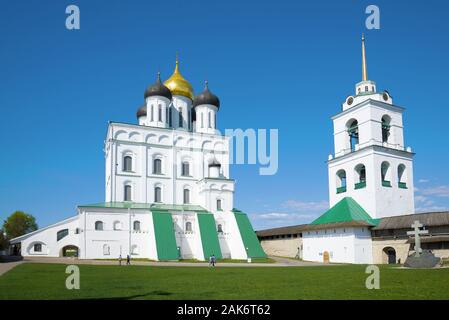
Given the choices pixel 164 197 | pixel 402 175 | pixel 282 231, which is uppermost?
pixel 402 175

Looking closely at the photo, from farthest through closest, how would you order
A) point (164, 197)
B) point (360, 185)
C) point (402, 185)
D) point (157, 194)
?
point (164, 197), point (157, 194), point (402, 185), point (360, 185)

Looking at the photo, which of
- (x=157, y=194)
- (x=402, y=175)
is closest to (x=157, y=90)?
(x=157, y=194)

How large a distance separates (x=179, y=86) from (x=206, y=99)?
13.0 ft

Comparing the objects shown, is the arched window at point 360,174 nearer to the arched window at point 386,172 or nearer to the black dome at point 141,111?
the arched window at point 386,172

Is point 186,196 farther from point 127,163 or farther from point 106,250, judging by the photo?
point 106,250

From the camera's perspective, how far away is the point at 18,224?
67.6m

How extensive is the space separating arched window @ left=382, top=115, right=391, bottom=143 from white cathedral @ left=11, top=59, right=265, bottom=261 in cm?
1482

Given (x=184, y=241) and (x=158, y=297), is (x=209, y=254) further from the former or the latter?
(x=158, y=297)

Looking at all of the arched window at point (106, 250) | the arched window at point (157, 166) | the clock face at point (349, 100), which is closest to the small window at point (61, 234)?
the arched window at point (106, 250)

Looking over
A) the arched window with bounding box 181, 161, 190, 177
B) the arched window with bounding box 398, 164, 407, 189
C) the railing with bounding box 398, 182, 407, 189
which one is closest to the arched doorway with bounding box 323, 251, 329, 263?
the railing with bounding box 398, 182, 407, 189

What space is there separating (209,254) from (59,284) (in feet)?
79.0

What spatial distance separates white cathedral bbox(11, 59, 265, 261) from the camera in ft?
121

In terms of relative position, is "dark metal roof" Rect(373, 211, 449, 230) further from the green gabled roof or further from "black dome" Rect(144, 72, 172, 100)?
"black dome" Rect(144, 72, 172, 100)
